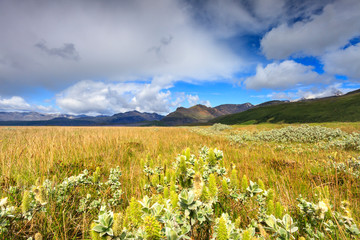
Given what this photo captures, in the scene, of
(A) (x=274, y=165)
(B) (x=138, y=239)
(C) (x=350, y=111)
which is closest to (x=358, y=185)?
(A) (x=274, y=165)

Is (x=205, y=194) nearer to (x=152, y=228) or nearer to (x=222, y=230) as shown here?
(x=222, y=230)

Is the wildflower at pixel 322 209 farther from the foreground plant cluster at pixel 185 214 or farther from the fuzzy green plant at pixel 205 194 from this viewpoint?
the fuzzy green plant at pixel 205 194

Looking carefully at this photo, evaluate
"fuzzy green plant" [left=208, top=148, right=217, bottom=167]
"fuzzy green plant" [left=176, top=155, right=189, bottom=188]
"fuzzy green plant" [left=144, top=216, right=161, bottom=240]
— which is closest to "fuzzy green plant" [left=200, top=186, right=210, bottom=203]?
"fuzzy green plant" [left=144, top=216, right=161, bottom=240]

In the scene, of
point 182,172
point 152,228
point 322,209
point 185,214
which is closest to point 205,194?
point 185,214

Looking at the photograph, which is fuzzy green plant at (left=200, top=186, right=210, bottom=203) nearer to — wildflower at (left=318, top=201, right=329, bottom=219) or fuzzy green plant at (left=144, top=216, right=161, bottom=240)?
fuzzy green plant at (left=144, top=216, right=161, bottom=240)

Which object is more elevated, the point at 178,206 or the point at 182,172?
the point at 182,172

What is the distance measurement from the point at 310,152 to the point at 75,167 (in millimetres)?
9196

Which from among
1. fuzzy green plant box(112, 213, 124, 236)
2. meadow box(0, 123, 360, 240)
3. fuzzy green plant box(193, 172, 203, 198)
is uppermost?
fuzzy green plant box(193, 172, 203, 198)

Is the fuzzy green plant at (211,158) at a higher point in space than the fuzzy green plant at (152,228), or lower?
higher

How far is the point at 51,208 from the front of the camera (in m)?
2.10

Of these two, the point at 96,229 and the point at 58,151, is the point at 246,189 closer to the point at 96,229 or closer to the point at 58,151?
the point at 96,229

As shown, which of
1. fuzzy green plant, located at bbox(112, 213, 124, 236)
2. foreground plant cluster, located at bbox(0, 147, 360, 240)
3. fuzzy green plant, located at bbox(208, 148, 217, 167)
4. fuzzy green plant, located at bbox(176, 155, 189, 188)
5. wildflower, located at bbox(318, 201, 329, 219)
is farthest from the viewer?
fuzzy green plant, located at bbox(208, 148, 217, 167)

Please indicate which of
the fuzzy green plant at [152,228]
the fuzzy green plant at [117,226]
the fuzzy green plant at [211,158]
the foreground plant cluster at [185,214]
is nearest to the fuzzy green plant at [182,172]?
the foreground plant cluster at [185,214]

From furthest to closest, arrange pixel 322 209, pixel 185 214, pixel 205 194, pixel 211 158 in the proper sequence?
pixel 211 158
pixel 322 209
pixel 205 194
pixel 185 214
